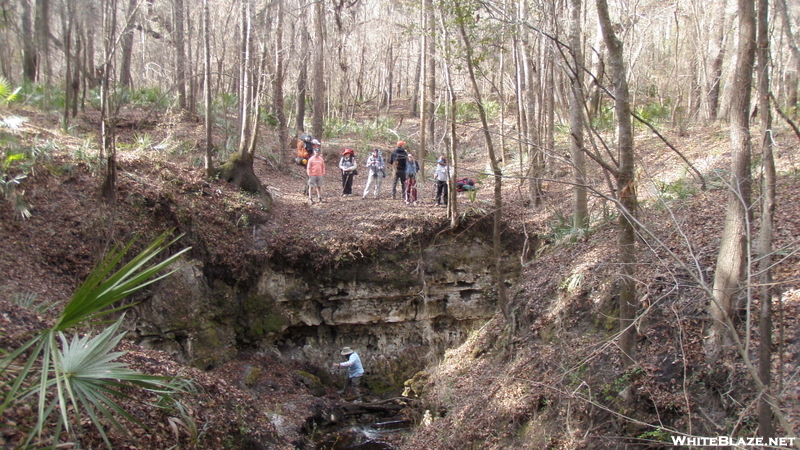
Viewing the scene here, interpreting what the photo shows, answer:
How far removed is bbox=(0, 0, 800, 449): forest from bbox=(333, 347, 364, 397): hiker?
3.95 ft

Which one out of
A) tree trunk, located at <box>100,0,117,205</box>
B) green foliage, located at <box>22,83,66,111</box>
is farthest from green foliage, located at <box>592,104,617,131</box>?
green foliage, located at <box>22,83,66,111</box>

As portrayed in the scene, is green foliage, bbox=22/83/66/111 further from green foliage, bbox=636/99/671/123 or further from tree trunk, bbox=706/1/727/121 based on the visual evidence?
tree trunk, bbox=706/1/727/121

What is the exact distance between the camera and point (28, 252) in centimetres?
858

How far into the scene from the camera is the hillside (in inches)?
244

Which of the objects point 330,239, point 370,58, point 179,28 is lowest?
point 330,239

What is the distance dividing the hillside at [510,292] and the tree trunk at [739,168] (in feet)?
1.04

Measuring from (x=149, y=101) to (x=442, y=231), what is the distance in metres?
12.4

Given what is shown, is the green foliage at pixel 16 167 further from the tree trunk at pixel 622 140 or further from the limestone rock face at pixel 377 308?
the tree trunk at pixel 622 140

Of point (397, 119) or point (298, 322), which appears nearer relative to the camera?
point (298, 322)

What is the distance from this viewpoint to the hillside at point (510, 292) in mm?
6199

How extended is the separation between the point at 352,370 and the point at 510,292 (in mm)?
4062

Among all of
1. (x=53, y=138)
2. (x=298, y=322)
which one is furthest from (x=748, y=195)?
(x=53, y=138)

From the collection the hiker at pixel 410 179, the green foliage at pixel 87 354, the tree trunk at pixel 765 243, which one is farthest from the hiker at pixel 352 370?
the tree trunk at pixel 765 243

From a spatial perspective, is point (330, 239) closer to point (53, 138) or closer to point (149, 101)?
point (53, 138)
